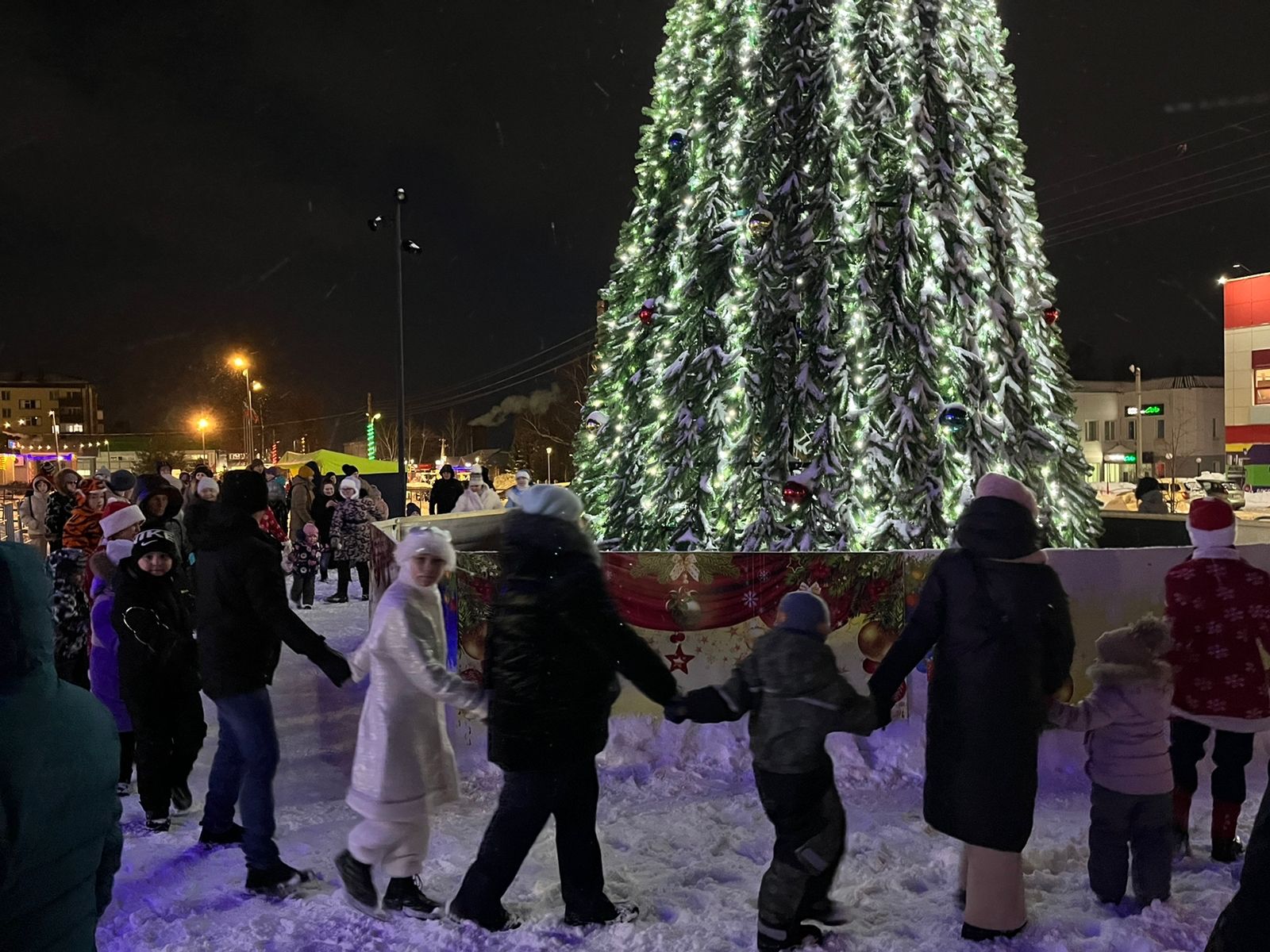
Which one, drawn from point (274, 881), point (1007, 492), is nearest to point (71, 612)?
point (274, 881)

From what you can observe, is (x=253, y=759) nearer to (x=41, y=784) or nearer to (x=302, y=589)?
(x=41, y=784)

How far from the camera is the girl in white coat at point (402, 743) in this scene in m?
4.25

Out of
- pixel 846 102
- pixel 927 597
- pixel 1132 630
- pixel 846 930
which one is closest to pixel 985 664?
pixel 927 597

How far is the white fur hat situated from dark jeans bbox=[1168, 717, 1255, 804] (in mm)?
3740

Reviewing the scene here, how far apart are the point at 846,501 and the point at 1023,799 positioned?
15.5 feet

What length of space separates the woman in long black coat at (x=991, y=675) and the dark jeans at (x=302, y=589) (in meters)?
11.1

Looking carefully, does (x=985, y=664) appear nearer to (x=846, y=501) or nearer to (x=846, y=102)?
(x=846, y=501)

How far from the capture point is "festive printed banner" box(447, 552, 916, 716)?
7.09 metres

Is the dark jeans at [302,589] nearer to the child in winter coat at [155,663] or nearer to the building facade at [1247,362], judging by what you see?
the child in winter coat at [155,663]

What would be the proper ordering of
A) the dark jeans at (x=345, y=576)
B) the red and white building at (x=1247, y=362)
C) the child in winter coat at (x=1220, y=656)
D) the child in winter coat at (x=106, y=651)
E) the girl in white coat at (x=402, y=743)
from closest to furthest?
the girl in white coat at (x=402, y=743)
the child in winter coat at (x=1220, y=656)
the child in winter coat at (x=106, y=651)
the dark jeans at (x=345, y=576)
the red and white building at (x=1247, y=362)

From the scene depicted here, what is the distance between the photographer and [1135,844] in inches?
170

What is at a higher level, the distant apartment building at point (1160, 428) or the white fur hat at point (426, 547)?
the distant apartment building at point (1160, 428)

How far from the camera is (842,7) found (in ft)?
27.7

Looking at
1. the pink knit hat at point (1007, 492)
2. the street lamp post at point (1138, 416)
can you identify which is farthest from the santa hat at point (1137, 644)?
the street lamp post at point (1138, 416)
